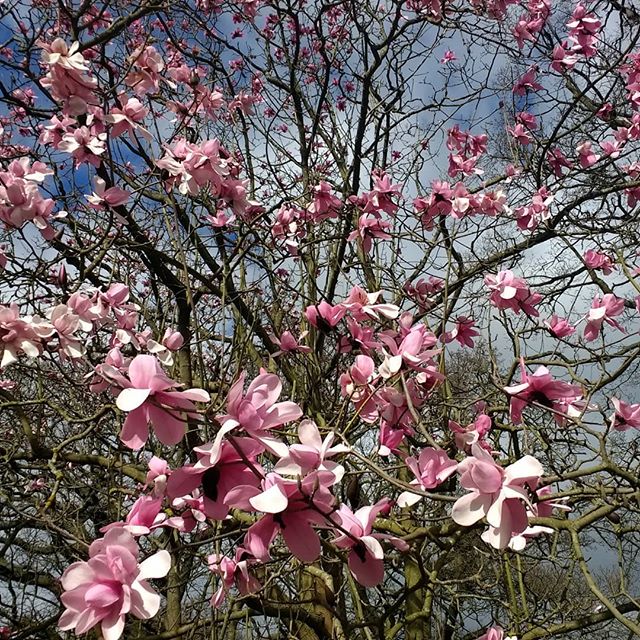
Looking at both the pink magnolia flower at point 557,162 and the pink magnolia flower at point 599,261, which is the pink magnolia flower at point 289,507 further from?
the pink magnolia flower at point 557,162

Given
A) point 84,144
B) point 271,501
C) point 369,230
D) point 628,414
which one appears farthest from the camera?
point 369,230

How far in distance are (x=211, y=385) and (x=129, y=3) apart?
2098mm

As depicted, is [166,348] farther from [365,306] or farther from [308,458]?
[308,458]

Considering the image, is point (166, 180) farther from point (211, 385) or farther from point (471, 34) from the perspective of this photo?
point (471, 34)

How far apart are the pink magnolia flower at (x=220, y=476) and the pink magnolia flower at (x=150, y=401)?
0.08 metres

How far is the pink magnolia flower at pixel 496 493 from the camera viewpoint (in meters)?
0.88

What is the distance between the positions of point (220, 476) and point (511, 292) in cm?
126

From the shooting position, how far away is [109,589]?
83cm

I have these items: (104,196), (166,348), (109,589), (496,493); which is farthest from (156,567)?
(104,196)

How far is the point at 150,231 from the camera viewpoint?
382 centimetres

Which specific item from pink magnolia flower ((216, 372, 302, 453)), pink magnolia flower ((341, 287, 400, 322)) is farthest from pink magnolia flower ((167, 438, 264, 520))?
pink magnolia flower ((341, 287, 400, 322))

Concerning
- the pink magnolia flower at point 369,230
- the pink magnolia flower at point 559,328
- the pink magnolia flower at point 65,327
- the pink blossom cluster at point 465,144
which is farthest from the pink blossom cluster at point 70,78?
the pink blossom cluster at point 465,144

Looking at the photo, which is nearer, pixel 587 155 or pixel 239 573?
pixel 239 573

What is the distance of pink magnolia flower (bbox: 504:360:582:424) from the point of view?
129 cm
